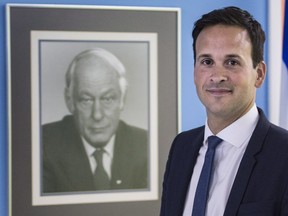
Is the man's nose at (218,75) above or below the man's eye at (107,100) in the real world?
above

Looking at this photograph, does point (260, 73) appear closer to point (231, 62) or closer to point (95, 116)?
point (231, 62)

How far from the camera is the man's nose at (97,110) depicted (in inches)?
59.7

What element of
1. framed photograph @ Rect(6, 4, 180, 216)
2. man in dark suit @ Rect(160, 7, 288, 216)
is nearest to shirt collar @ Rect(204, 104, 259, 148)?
man in dark suit @ Rect(160, 7, 288, 216)

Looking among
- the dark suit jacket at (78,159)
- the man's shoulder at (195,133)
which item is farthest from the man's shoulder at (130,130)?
the man's shoulder at (195,133)

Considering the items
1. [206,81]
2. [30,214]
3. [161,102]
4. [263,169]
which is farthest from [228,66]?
[30,214]

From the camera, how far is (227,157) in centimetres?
103

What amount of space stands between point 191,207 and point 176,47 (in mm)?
633

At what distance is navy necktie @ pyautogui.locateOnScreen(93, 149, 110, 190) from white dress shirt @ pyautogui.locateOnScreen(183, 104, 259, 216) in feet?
1.85

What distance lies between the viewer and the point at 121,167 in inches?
60.9

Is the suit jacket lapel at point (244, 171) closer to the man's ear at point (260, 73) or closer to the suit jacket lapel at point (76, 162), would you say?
the man's ear at point (260, 73)

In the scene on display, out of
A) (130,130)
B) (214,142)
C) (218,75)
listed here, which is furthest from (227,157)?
(130,130)

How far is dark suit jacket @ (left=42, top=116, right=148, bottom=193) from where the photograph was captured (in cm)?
150

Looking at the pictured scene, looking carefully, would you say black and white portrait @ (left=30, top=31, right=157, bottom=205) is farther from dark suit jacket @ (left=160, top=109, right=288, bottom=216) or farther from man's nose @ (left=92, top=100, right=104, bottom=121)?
dark suit jacket @ (left=160, top=109, right=288, bottom=216)

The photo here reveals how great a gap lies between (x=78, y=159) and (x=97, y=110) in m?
0.15
